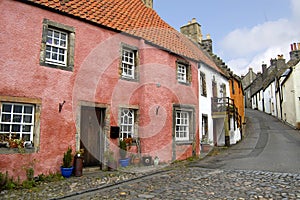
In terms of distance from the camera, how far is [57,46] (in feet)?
30.2

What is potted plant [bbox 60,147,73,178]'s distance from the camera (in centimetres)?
854

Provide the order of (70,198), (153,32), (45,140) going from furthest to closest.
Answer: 1. (153,32)
2. (45,140)
3. (70,198)

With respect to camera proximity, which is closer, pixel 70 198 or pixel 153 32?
pixel 70 198

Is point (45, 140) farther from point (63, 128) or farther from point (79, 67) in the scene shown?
point (79, 67)

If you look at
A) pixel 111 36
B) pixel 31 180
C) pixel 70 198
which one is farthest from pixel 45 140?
pixel 111 36

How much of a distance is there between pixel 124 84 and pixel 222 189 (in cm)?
634

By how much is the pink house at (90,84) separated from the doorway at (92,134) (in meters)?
0.04

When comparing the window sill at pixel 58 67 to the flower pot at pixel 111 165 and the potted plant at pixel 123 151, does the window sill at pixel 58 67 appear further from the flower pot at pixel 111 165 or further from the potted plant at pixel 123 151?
the flower pot at pixel 111 165

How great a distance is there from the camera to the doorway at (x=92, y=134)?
983 cm

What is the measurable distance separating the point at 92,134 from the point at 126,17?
20.7ft

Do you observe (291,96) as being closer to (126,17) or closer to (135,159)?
(126,17)

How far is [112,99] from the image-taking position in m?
10.6

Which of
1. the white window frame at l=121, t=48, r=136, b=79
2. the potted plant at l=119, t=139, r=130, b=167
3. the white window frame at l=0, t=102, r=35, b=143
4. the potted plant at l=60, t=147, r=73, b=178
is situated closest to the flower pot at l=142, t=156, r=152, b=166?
the potted plant at l=119, t=139, r=130, b=167

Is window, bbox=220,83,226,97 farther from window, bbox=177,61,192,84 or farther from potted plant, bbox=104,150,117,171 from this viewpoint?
potted plant, bbox=104,150,117,171
